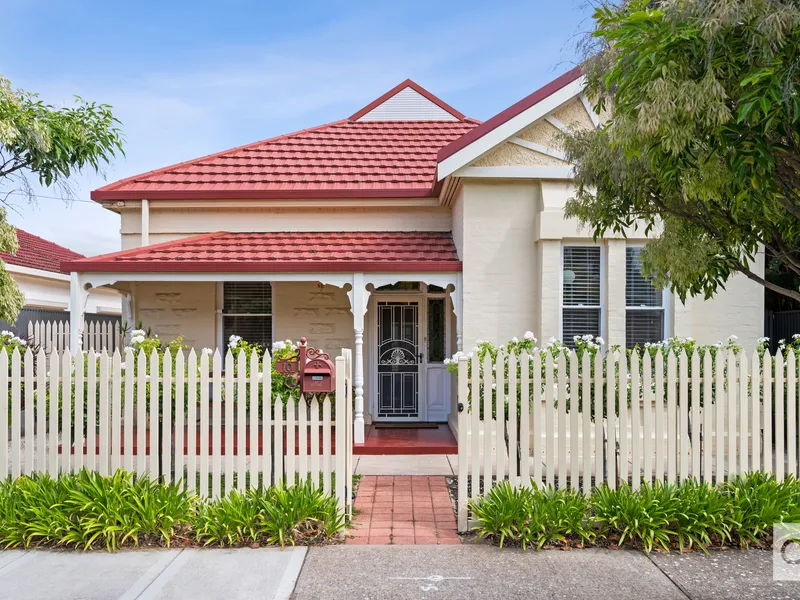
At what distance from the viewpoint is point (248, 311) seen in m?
10.8

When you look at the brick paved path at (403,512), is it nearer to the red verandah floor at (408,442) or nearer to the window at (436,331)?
the red verandah floor at (408,442)

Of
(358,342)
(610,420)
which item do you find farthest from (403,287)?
(610,420)

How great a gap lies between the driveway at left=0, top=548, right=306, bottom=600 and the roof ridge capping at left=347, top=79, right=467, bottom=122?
10.3 metres

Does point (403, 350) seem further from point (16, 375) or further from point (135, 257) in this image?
point (16, 375)

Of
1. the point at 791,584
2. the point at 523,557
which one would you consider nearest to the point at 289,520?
the point at 523,557

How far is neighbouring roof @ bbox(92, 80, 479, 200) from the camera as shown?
10617mm

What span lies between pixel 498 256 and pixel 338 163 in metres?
3.92

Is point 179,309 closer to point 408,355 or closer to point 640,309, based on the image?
point 408,355

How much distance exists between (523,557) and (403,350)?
614 cm

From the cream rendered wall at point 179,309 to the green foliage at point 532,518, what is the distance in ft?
22.7

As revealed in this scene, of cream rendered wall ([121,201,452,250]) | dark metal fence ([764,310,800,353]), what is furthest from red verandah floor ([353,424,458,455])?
dark metal fence ([764,310,800,353])

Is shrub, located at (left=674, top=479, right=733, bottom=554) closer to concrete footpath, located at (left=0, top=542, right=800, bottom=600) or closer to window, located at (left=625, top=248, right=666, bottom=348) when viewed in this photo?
concrete footpath, located at (left=0, top=542, right=800, bottom=600)

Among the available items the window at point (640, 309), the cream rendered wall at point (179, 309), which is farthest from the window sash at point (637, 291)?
the cream rendered wall at point (179, 309)

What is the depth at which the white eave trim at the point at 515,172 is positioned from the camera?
29.4 feet
